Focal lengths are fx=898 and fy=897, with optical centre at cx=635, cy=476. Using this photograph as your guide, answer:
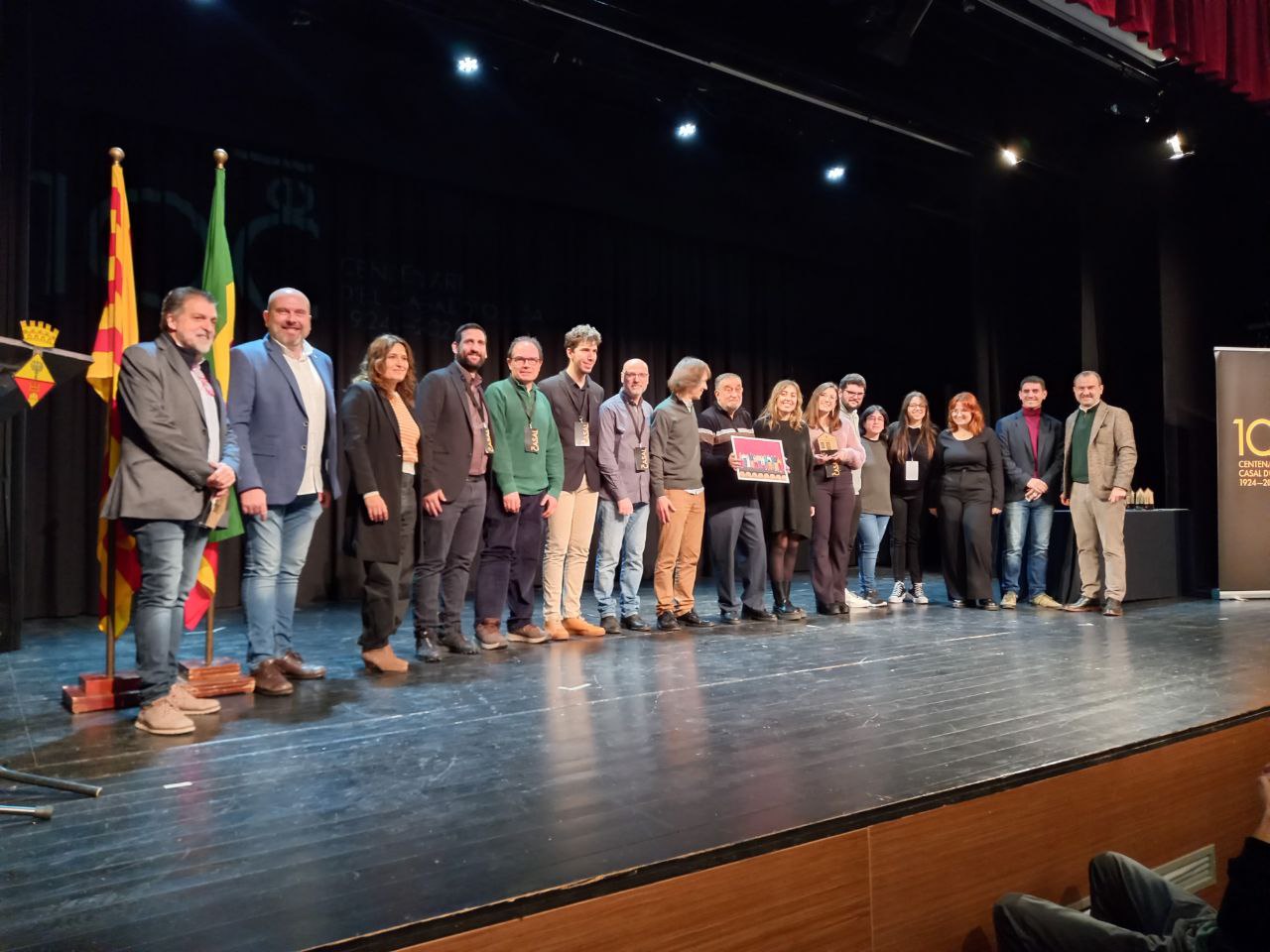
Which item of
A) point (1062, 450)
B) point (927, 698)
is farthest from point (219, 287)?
point (1062, 450)

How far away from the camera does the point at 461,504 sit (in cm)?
415

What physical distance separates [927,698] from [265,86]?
5602mm

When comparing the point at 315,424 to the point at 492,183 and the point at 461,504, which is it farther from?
the point at 492,183

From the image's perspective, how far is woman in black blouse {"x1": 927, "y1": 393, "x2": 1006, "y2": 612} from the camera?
19.3ft

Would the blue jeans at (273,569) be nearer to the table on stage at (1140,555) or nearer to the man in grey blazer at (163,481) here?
the man in grey blazer at (163,481)

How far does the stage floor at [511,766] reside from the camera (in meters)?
1.62

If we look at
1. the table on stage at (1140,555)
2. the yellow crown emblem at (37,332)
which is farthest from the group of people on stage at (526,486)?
the yellow crown emblem at (37,332)

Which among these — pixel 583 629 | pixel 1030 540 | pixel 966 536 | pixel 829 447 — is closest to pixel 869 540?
pixel 966 536

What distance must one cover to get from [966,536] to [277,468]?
Result: 436 centimetres

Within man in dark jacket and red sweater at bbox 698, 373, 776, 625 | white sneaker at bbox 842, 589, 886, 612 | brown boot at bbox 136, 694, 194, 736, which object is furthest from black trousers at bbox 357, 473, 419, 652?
white sneaker at bbox 842, 589, 886, 612

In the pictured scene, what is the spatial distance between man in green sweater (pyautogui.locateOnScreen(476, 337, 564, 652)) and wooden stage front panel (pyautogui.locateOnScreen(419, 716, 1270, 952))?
2708mm

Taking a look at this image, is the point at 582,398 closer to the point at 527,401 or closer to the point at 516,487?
the point at 527,401

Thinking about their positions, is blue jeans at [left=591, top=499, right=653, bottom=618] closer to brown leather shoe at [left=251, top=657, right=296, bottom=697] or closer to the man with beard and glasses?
the man with beard and glasses

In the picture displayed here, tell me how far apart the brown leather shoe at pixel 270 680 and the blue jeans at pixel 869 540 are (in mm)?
3883
